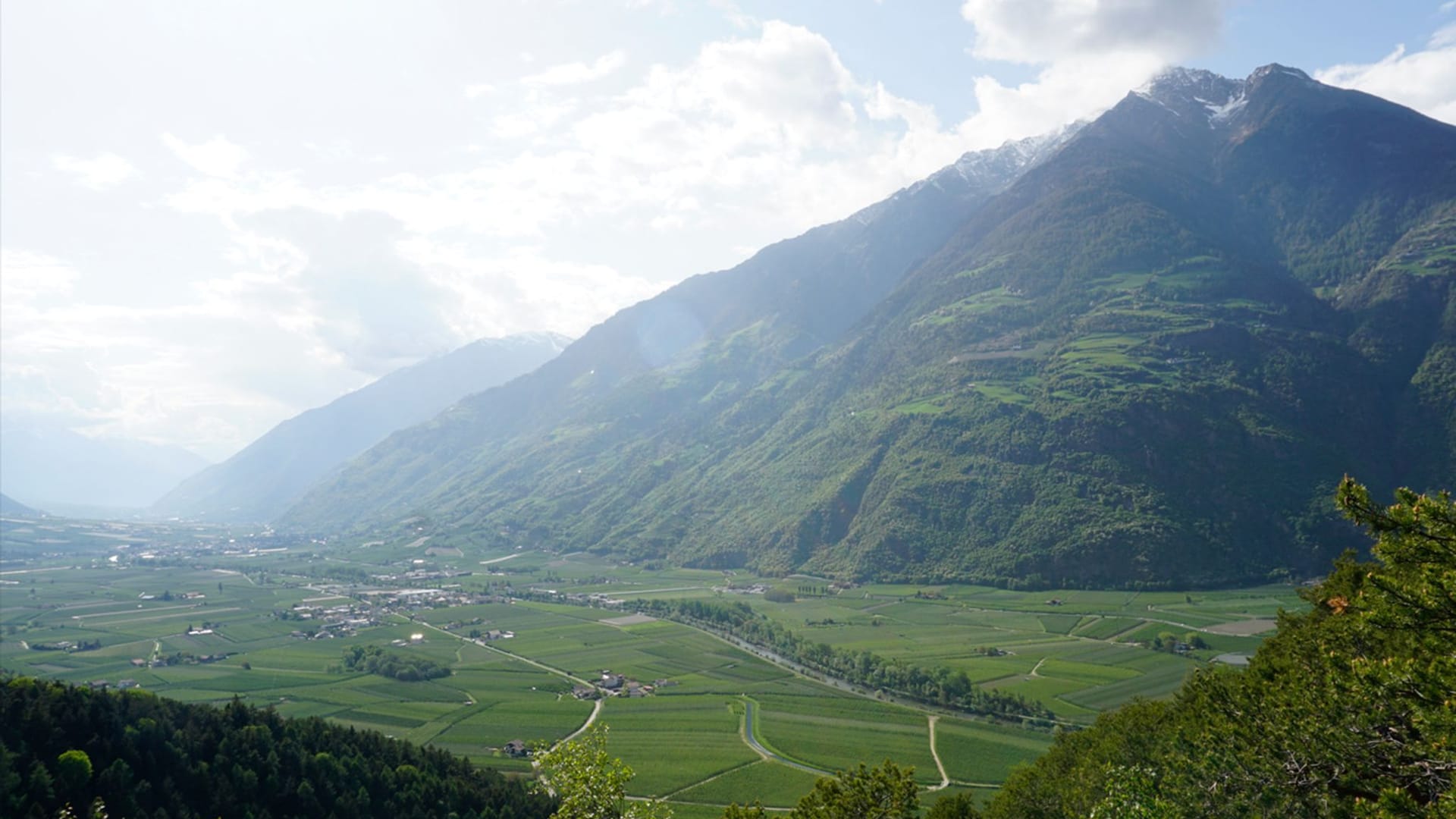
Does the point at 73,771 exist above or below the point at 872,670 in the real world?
above

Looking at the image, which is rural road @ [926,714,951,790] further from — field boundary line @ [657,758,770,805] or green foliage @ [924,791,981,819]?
green foliage @ [924,791,981,819]

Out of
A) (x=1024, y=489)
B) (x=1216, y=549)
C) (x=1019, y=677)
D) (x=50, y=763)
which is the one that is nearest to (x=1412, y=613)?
(x=50, y=763)

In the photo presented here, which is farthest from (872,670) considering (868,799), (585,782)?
(585,782)

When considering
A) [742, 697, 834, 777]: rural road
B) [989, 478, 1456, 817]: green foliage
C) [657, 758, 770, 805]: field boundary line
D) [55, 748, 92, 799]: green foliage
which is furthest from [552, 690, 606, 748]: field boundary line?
[989, 478, 1456, 817]: green foliage

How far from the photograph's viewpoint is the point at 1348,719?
21.2 meters

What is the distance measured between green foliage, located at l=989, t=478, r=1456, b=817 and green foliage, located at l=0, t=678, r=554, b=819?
4777 centimetres

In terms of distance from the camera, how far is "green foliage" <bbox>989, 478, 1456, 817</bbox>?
57.2ft

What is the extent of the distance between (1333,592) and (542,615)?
146 meters

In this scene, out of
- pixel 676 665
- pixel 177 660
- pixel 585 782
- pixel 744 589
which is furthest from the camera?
pixel 744 589

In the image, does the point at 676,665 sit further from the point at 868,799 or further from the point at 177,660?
the point at 868,799

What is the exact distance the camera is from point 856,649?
116m

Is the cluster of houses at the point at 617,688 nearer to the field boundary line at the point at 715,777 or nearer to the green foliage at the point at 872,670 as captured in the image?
the green foliage at the point at 872,670

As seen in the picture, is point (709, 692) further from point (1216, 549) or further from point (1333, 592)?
point (1216, 549)

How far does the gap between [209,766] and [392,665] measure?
71.3 meters
